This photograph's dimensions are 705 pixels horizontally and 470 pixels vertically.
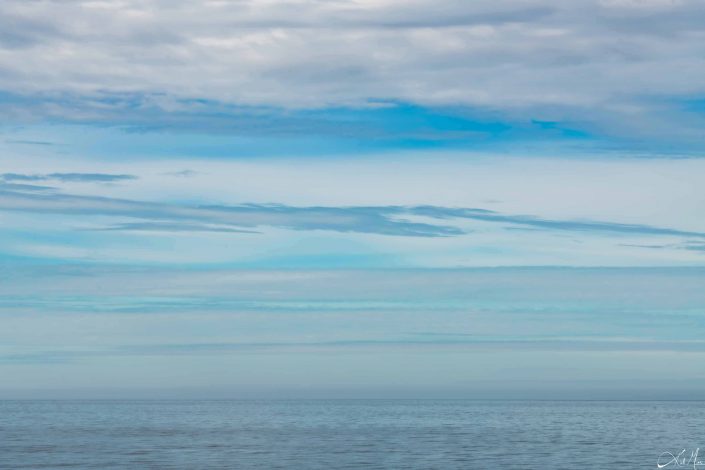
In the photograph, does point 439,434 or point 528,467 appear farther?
point 439,434

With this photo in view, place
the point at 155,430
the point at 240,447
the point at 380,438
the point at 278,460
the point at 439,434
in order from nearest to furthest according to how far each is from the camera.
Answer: the point at 278,460
the point at 240,447
the point at 380,438
the point at 439,434
the point at 155,430

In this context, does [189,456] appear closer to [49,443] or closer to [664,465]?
[49,443]

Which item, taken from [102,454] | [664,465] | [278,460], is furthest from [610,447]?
[102,454]

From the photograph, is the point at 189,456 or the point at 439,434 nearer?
the point at 189,456

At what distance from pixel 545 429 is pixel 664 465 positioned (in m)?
49.6

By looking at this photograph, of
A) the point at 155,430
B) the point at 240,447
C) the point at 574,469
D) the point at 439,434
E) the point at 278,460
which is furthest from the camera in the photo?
the point at 155,430

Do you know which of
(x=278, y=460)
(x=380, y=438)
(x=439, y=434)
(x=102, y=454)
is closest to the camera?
(x=278, y=460)

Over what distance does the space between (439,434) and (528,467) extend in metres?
39.1

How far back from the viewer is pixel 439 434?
10912 cm

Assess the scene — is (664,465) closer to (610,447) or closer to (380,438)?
(610,447)

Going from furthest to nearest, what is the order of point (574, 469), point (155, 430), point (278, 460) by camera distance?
1. point (155, 430)
2. point (278, 460)
3. point (574, 469)

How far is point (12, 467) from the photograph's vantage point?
233 ft

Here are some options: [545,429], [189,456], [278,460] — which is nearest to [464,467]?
[278,460]

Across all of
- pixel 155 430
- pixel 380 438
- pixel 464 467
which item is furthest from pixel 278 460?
pixel 155 430
